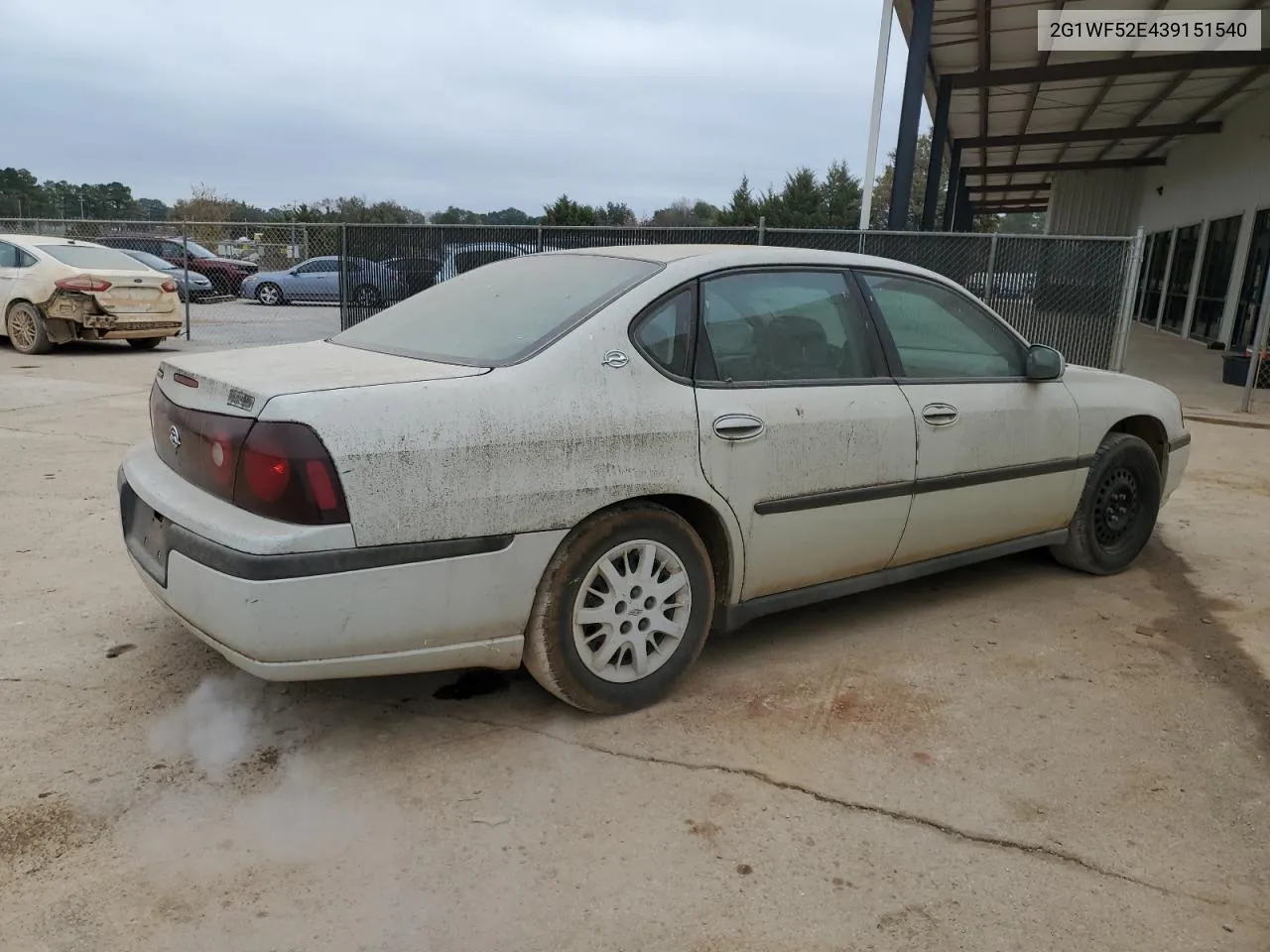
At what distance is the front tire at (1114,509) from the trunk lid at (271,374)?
311cm

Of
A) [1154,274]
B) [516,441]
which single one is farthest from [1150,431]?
[1154,274]

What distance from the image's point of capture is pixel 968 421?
389 centimetres

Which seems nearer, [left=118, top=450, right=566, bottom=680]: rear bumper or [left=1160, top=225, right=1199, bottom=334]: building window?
[left=118, top=450, right=566, bottom=680]: rear bumper

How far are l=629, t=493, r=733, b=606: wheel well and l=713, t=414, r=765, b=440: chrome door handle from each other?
24cm

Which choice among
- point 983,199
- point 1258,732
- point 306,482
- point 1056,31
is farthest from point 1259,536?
point 983,199

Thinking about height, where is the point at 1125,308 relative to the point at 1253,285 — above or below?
below

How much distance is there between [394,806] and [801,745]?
1.25m

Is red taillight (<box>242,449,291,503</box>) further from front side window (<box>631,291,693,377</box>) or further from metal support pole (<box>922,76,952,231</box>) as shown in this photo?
metal support pole (<box>922,76,952,231</box>)

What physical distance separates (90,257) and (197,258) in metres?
9.91

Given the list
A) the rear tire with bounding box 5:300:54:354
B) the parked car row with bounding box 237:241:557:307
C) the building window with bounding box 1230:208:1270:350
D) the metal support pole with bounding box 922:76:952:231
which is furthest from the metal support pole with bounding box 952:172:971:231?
the rear tire with bounding box 5:300:54:354

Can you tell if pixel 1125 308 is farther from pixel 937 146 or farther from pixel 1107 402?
pixel 937 146

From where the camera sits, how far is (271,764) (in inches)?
113

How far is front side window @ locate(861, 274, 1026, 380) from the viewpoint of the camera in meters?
3.85

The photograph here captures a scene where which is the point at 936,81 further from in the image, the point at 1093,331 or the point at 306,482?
the point at 306,482
